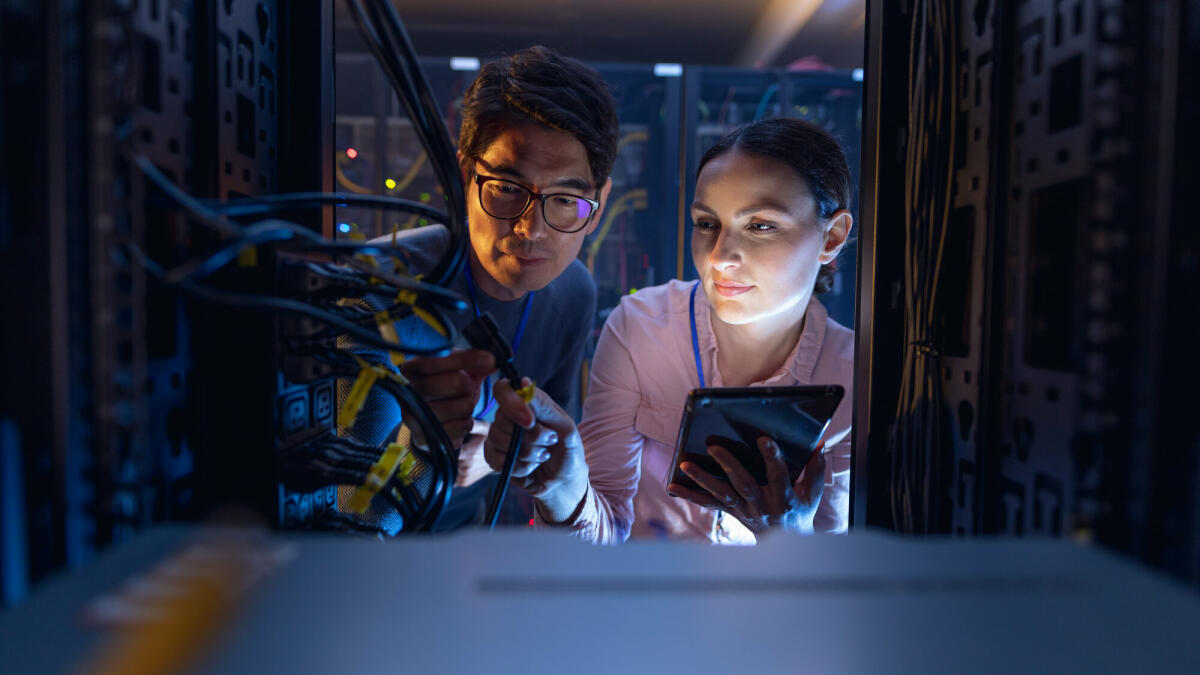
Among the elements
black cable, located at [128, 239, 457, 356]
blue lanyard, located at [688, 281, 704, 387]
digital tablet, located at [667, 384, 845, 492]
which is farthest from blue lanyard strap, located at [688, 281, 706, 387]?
black cable, located at [128, 239, 457, 356]

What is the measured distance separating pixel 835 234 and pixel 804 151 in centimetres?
16

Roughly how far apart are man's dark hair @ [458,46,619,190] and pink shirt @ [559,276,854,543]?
0.31 meters

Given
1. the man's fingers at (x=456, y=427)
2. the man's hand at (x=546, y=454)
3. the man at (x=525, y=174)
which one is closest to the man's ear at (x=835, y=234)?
the man at (x=525, y=174)

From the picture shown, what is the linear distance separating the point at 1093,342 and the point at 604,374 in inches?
36.1

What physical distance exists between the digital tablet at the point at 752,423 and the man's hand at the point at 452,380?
24cm

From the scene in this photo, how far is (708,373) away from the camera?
48.9 inches

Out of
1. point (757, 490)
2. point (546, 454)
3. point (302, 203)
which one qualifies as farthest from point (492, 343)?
point (757, 490)

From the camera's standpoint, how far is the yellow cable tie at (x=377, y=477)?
525mm

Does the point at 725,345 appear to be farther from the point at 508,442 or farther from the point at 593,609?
the point at 593,609

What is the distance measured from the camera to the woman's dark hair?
1.14 m

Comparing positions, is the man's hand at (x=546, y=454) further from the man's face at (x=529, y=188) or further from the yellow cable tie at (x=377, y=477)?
the man's face at (x=529, y=188)

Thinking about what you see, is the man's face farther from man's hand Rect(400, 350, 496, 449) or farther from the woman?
man's hand Rect(400, 350, 496, 449)

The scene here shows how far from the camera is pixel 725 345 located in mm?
1256

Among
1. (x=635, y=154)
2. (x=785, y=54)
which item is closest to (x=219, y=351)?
(x=635, y=154)
